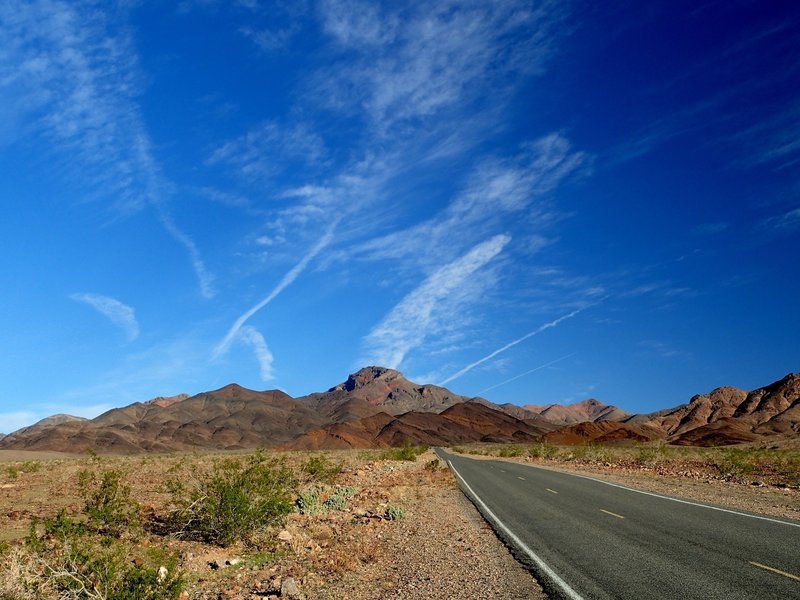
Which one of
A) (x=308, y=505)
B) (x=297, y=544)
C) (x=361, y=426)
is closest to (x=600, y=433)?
(x=361, y=426)

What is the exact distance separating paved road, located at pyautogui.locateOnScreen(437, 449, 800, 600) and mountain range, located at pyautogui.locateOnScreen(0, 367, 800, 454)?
8257cm

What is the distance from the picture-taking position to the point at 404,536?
12.7 meters

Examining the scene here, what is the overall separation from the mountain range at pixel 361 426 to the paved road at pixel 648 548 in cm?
8257

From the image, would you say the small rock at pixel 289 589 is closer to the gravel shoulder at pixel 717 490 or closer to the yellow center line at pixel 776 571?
the yellow center line at pixel 776 571

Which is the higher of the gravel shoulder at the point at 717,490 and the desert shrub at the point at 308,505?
the desert shrub at the point at 308,505

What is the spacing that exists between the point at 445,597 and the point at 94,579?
14.6 ft

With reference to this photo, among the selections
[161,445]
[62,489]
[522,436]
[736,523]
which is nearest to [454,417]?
[522,436]

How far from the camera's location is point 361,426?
145000mm

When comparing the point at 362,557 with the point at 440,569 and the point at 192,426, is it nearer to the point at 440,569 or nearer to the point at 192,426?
the point at 440,569

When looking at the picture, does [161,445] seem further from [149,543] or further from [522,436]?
[149,543]

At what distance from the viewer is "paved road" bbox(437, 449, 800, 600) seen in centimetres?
755

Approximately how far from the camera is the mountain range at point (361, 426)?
113 m

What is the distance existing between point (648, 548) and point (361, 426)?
453 ft

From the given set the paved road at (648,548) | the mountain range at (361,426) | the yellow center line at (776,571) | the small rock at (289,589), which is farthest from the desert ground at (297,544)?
the mountain range at (361,426)
